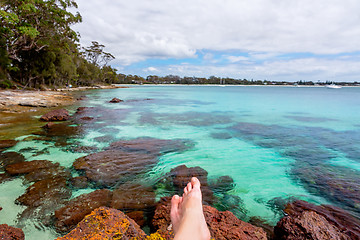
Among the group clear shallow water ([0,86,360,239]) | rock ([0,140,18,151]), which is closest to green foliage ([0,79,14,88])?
clear shallow water ([0,86,360,239])

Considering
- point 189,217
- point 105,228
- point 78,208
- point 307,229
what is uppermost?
point 105,228

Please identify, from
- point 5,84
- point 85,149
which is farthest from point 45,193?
point 5,84

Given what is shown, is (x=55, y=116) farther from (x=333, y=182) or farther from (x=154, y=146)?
(x=333, y=182)

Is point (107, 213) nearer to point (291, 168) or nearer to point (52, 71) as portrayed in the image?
point (291, 168)

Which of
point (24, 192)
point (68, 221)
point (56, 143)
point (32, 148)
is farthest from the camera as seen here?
point (56, 143)

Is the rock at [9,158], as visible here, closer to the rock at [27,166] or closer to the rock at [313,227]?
the rock at [27,166]

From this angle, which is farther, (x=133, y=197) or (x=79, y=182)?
(x=79, y=182)

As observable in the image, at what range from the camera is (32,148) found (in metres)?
6.14

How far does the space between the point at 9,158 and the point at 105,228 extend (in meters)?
5.13

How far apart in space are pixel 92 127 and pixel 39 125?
2.43 metres

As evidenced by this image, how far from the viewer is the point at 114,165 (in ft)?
16.5

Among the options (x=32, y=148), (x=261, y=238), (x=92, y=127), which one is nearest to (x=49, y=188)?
(x=32, y=148)

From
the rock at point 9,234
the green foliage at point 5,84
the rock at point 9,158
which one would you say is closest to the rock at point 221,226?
the rock at point 9,234

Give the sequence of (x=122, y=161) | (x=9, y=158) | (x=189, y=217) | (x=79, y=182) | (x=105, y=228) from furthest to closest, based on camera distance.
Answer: (x=122, y=161) < (x=9, y=158) < (x=79, y=182) < (x=189, y=217) < (x=105, y=228)
